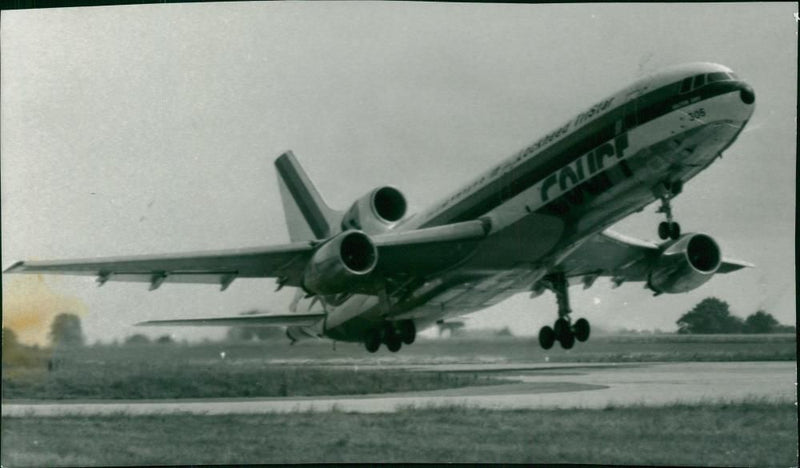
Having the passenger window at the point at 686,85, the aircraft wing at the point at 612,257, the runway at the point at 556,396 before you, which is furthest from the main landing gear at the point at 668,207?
the aircraft wing at the point at 612,257

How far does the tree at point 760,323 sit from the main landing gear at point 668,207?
6.41ft

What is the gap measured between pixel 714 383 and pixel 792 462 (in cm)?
198

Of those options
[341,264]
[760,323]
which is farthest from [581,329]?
[341,264]

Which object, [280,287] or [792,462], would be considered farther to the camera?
[280,287]

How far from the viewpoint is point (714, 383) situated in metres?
11.6

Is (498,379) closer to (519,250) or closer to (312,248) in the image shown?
(519,250)

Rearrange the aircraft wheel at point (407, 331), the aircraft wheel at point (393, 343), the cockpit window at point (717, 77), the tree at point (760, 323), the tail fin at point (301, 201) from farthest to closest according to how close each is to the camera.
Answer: the tail fin at point (301, 201) < the aircraft wheel at point (407, 331) < the aircraft wheel at point (393, 343) < the tree at point (760, 323) < the cockpit window at point (717, 77)

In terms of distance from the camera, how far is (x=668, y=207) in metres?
10.6

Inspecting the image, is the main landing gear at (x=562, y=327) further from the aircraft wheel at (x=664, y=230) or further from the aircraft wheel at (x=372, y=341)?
the aircraft wheel at (x=664, y=230)

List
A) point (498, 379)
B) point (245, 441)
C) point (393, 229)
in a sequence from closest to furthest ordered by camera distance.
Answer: point (245, 441) → point (498, 379) → point (393, 229)

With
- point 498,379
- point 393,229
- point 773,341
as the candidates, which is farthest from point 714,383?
point 393,229

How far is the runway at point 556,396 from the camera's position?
36.2ft

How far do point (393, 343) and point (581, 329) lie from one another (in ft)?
9.89

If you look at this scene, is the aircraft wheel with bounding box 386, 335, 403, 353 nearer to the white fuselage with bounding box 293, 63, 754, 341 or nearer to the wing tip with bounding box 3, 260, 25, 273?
the white fuselage with bounding box 293, 63, 754, 341
